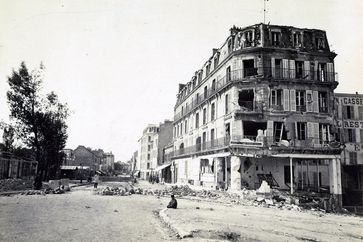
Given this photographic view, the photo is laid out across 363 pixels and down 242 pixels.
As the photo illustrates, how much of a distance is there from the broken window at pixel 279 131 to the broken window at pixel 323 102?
3.72 m

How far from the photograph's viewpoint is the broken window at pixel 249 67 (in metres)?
26.4

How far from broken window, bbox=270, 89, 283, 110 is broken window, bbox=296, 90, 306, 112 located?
1.42 metres

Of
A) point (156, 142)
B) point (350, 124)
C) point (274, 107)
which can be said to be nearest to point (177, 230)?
point (274, 107)

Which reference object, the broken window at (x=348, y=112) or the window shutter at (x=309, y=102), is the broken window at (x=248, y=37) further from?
the broken window at (x=348, y=112)

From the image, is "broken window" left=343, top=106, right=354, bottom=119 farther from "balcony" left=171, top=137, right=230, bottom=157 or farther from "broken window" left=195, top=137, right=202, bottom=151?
"broken window" left=195, top=137, right=202, bottom=151

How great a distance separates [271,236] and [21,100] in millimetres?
25961

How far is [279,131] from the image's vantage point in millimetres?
25484

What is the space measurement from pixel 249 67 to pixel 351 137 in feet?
48.0

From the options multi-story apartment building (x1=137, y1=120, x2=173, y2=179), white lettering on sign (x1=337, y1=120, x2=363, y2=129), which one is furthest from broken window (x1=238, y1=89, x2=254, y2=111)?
multi-story apartment building (x1=137, y1=120, x2=173, y2=179)

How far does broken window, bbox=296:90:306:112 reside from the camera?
2569cm

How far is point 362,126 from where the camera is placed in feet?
107

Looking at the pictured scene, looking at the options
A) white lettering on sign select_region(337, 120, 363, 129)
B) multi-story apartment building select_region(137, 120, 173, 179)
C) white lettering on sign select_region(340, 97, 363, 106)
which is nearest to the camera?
white lettering on sign select_region(337, 120, 363, 129)

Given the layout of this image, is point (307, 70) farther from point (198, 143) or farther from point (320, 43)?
point (198, 143)

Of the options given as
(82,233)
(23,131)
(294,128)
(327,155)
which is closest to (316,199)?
(327,155)
